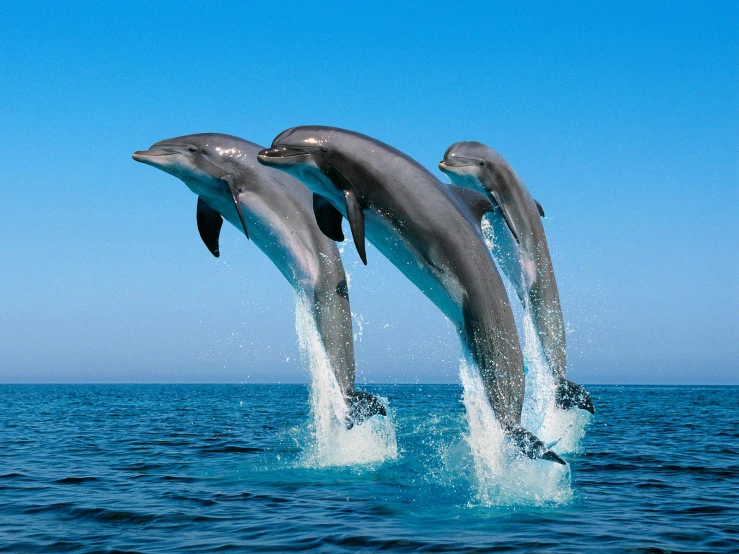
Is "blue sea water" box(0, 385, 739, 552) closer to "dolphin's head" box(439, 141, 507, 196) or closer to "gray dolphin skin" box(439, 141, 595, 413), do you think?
"gray dolphin skin" box(439, 141, 595, 413)

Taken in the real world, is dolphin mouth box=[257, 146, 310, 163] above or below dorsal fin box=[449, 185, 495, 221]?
above

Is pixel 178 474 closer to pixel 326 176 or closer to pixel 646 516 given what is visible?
pixel 326 176

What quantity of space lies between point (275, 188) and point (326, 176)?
10.2ft

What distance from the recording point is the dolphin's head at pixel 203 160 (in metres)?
12.2

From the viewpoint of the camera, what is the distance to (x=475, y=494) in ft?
33.3

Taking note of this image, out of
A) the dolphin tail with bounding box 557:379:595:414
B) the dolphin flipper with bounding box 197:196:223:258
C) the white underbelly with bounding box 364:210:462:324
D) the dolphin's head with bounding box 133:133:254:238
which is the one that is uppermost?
the dolphin's head with bounding box 133:133:254:238

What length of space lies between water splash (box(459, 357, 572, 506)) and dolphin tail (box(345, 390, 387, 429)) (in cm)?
195

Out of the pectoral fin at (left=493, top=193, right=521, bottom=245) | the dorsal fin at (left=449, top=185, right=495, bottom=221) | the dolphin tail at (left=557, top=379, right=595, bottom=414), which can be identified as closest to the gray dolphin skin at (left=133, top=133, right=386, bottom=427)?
the pectoral fin at (left=493, top=193, right=521, bottom=245)

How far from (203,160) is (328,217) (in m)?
2.90

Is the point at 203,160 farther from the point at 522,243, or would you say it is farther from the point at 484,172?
the point at 522,243

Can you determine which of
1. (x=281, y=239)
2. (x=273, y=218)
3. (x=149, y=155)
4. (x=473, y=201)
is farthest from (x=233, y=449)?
(x=473, y=201)

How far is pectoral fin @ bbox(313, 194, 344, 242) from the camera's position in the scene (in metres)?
10.6

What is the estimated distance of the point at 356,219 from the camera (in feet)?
31.4

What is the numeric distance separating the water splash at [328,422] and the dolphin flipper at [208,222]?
69.9 inches
